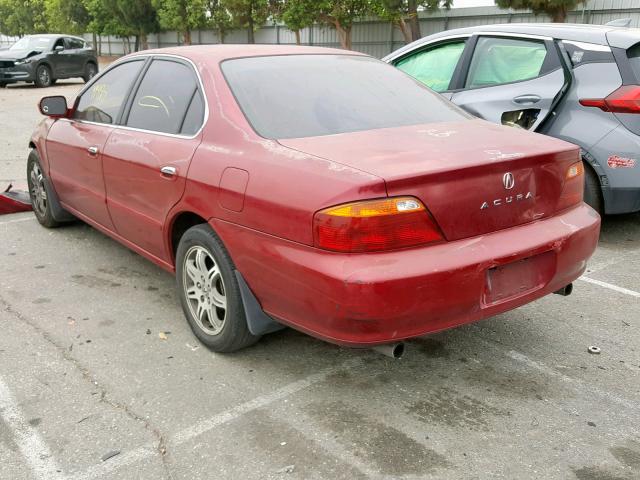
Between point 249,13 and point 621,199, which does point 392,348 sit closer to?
point 621,199

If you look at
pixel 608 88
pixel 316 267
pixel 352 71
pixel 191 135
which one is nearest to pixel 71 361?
pixel 191 135

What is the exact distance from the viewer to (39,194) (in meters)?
5.67

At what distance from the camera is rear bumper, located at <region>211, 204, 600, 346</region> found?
2543mm

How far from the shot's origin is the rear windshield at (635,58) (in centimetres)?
492

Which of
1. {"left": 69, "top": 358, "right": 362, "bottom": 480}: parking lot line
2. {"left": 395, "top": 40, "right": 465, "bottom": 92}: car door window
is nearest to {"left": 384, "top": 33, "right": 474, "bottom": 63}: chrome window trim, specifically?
{"left": 395, "top": 40, "right": 465, "bottom": 92}: car door window

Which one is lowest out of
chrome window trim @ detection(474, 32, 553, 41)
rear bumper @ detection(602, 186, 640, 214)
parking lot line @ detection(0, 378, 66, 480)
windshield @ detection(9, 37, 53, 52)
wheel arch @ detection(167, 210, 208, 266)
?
parking lot line @ detection(0, 378, 66, 480)

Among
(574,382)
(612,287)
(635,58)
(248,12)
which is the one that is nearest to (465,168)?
(574,382)

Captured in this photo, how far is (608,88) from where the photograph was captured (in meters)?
4.96

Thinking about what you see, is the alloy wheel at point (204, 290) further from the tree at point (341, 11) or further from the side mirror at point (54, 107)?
the tree at point (341, 11)

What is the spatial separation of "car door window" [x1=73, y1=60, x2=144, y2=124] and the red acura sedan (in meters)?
0.06

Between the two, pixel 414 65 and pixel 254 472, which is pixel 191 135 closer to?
pixel 254 472

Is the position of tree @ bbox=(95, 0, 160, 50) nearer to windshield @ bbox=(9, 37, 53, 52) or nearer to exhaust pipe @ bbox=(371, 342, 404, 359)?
windshield @ bbox=(9, 37, 53, 52)

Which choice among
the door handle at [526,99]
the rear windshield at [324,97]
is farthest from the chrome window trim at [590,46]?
the rear windshield at [324,97]

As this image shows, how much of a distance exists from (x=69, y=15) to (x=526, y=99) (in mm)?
39189
